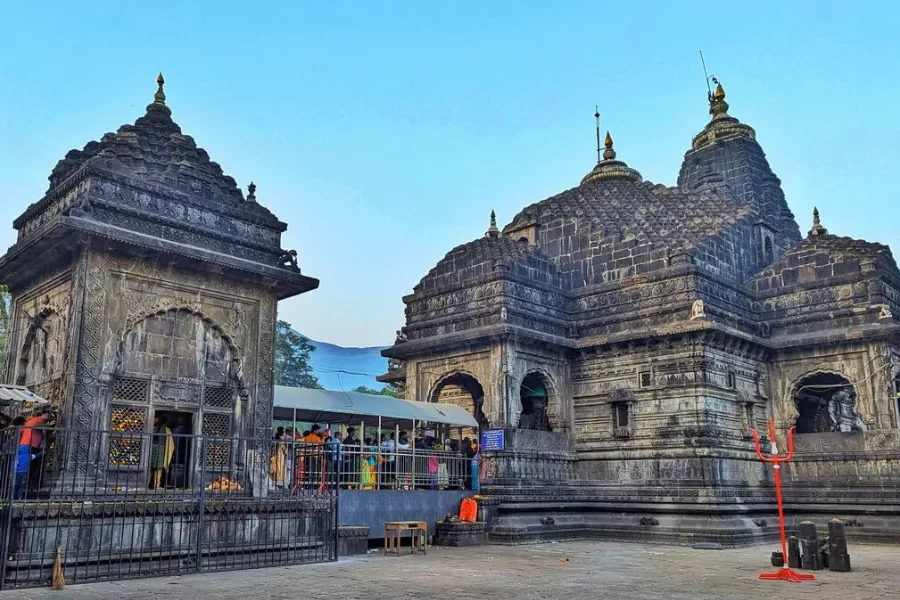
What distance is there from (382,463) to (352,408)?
57.3 inches

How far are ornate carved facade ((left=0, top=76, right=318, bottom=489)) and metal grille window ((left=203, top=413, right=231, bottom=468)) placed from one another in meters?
0.03

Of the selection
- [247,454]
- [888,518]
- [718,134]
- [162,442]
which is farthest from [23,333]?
[718,134]

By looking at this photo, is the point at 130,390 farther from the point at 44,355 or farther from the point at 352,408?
the point at 352,408

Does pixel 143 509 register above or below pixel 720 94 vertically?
below

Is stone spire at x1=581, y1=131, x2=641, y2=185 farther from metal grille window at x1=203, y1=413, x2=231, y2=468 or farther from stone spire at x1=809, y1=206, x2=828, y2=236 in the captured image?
metal grille window at x1=203, y1=413, x2=231, y2=468

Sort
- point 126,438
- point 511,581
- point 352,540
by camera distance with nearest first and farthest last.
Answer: point 511,581
point 126,438
point 352,540

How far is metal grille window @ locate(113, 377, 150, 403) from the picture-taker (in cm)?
1313

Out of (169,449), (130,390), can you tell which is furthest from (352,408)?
(130,390)

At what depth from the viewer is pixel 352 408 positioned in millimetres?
18781

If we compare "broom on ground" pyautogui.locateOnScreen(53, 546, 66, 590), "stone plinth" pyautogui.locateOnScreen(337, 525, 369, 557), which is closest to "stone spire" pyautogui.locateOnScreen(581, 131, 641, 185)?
"stone plinth" pyautogui.locateOnScreen(337, 525, 369, 557)

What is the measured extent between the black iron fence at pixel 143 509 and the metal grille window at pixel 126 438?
1.0 inches

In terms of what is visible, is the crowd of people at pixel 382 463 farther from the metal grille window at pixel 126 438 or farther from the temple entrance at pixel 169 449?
the metal grille window at pixel 126 438

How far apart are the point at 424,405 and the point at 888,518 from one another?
11.5 meters

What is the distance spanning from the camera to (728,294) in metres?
22.1
